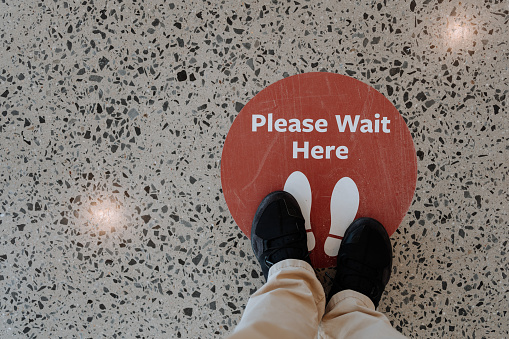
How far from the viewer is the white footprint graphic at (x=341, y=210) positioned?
3.60ft

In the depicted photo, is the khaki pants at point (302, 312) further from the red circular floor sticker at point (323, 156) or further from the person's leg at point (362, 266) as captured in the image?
the red circular floor sticker at point (323, 156)

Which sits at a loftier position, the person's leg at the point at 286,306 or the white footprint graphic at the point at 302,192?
the white footprint graphic at the point at 302,192

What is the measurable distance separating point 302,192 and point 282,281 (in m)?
0.28

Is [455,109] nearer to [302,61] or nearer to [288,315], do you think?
[302,61]

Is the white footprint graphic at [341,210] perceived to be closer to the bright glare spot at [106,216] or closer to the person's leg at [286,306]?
the person's leg at [286,306]

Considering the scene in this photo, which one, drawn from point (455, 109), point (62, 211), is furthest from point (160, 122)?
point (455, 109)

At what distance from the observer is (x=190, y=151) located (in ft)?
3.69

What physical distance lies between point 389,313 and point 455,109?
677 mm

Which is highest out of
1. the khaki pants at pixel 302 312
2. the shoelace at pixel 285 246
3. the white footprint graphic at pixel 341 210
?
the white footprint graphic at pixel 341 210

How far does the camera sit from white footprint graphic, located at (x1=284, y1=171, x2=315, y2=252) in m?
1.10

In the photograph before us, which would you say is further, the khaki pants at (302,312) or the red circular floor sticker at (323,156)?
the red circular floor sticker at (323,156)

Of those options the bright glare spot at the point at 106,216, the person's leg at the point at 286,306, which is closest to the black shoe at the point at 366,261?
the person's leg at the point at 286,306

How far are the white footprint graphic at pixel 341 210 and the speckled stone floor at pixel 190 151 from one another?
0.11m

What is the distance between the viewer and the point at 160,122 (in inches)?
44.5
